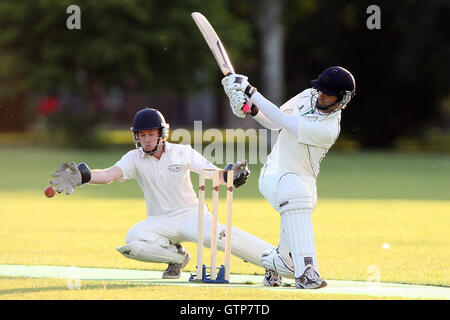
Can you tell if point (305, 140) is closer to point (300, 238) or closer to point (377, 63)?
point (300, 238)

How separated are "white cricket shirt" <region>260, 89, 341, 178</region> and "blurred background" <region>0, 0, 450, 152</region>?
2193cm

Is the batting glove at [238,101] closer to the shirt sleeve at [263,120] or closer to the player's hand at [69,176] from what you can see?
the shirt sleeve at [263,120]

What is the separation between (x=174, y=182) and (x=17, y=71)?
2473cm

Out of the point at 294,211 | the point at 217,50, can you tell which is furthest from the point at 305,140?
the point at 217,50

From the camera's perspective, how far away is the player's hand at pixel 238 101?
24.9 feet

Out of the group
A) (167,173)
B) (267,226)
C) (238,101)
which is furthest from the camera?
(267,226)

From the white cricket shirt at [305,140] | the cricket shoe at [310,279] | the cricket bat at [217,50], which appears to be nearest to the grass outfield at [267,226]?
the cricket shoe at [310,279]

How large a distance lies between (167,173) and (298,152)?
4.12ft

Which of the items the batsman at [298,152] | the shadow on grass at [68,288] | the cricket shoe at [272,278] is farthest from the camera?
the cricket shoe at [272,278]

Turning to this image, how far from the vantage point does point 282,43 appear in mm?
35125

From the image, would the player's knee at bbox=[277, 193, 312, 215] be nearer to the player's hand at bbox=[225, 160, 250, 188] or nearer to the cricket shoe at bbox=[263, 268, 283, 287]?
the player's hand at bbox=[225, 160, 250, 188]

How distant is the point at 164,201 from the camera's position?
28.2 ft

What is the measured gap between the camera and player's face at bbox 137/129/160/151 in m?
8.43

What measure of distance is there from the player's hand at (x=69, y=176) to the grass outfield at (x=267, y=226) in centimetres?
79
